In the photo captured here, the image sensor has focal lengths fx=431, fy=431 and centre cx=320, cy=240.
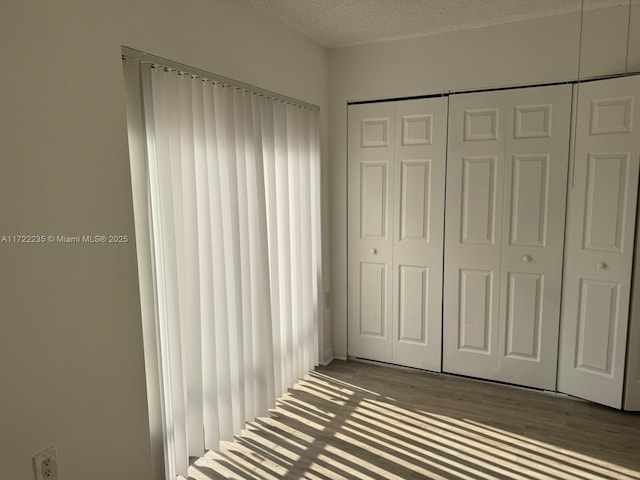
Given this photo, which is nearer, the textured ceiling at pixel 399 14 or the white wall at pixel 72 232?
the white wall at pixel 72 232

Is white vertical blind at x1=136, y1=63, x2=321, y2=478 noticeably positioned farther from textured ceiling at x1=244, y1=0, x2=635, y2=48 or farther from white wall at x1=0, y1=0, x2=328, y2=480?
textured ceiling at x1=244, y1=0, x2=635, y2=48

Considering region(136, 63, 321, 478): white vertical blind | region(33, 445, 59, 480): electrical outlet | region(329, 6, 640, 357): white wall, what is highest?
region(329, 6, 640, 357): white wall

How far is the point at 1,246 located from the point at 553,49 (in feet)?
10.5

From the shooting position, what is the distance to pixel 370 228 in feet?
11.5

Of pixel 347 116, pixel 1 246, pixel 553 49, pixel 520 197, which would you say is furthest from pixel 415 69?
pixel 1 246

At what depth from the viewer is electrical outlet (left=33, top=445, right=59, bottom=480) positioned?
59.5 inches

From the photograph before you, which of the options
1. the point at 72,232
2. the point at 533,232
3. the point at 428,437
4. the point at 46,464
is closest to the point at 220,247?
the point at 72,232

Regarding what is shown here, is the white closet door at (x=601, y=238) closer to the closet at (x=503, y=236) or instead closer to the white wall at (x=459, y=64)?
the closet at (x=503, y=236)

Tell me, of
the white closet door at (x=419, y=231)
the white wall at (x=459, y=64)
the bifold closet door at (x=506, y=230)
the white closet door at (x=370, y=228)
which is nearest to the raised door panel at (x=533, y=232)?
the bifold closet door at (x=506, y=230)

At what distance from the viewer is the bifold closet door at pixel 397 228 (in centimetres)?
326

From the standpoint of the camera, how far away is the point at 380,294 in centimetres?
355

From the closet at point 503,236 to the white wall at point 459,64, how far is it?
0.10 meters

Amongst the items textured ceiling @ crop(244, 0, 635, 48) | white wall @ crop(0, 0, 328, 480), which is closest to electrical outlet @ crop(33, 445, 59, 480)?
white wall @ crop(0, 0, 328, 480)

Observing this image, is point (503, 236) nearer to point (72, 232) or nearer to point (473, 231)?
point (473, 231)
